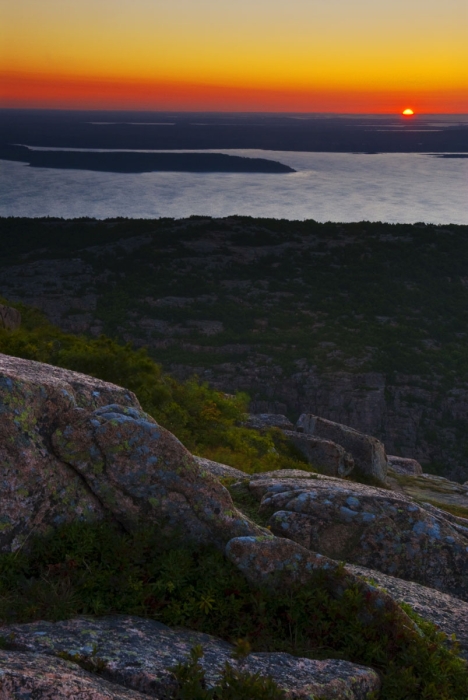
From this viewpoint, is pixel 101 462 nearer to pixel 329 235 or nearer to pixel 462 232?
pixel 329 235

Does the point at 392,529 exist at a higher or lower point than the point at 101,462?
lower

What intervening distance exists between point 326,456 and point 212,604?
2083cm

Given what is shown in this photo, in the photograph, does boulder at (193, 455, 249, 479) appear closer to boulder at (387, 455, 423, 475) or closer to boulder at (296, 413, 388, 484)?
boulder at (296, 413, 388, 484)

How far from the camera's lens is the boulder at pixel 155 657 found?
525 centimetres

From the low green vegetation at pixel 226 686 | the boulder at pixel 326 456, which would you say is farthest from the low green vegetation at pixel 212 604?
the boulder at pixel 326 456

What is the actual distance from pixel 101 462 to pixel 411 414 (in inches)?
2326

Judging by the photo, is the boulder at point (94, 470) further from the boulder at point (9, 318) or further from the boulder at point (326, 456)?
the boulder at point (9, 318)

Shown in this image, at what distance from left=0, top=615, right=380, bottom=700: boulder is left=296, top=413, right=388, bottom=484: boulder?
2316 cm

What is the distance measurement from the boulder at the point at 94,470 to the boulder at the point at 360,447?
22195 millimetres

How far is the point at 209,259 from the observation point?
99.1 m

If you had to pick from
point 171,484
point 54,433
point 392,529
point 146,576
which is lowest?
point 392,529

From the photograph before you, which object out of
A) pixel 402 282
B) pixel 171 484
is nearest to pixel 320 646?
pixel 171 484

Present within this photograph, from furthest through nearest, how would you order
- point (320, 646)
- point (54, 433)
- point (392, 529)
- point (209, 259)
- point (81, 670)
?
1. point (209, 259)
2. point (392, 529)
3. point (54, 433)
4. point (320, 646)
5. point (81, 670)

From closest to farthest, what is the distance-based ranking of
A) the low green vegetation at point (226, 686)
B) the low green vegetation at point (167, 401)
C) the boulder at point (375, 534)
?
the low green vegetation at point (226, 686)
the boulder at point (375, 534)
the low green vegetation at point (167, 401)
